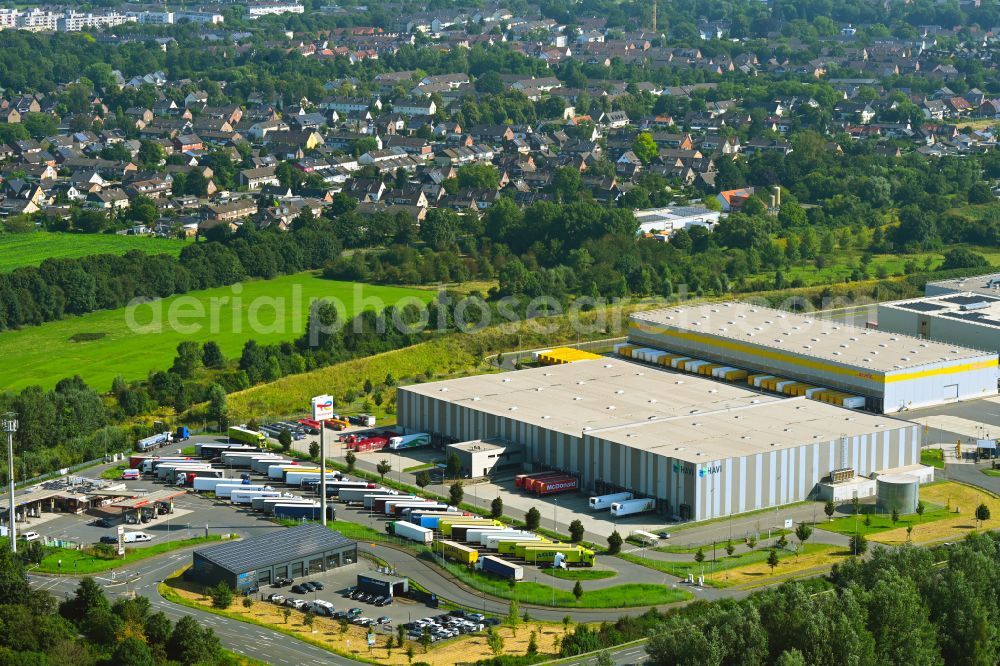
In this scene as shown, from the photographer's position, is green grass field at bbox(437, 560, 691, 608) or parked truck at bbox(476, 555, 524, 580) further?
parked truck at bbox(476, 555, 524, 580)

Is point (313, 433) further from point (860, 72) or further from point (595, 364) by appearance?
point (860, 72)

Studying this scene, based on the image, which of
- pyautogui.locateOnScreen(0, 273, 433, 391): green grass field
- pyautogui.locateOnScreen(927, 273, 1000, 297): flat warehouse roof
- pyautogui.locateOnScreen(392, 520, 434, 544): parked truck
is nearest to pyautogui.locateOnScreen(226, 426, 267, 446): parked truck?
pyautogui.locateOnScreen(0, 273, 433, 391): green grass field

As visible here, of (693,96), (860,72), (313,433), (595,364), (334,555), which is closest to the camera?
(334,555)

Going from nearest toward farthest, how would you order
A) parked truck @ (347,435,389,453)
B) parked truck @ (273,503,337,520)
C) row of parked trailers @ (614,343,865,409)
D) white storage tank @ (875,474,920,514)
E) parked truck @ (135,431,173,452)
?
parked truck @ (273,503,337,520) → white storage tank @ (875,474,920,514) → parked truck @ (347,435,389,453) → parked truck @ (135,431,173,452) → row of parked trailers @ (614,343,865,409)

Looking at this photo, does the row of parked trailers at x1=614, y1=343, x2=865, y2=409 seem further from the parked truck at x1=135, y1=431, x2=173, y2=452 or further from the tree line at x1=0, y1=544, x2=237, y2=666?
the tree line at x1=0, y1=544, x2=237, y2=666

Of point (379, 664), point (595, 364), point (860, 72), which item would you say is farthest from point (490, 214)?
point (860, 72)

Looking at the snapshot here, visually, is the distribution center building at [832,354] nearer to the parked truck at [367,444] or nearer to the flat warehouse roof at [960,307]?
the flat warehouse roof at [960,307]

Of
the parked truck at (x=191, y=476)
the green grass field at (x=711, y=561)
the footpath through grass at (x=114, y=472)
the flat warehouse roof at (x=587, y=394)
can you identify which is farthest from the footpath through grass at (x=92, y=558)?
the flat warehouse roof at (x=587, y=394)
